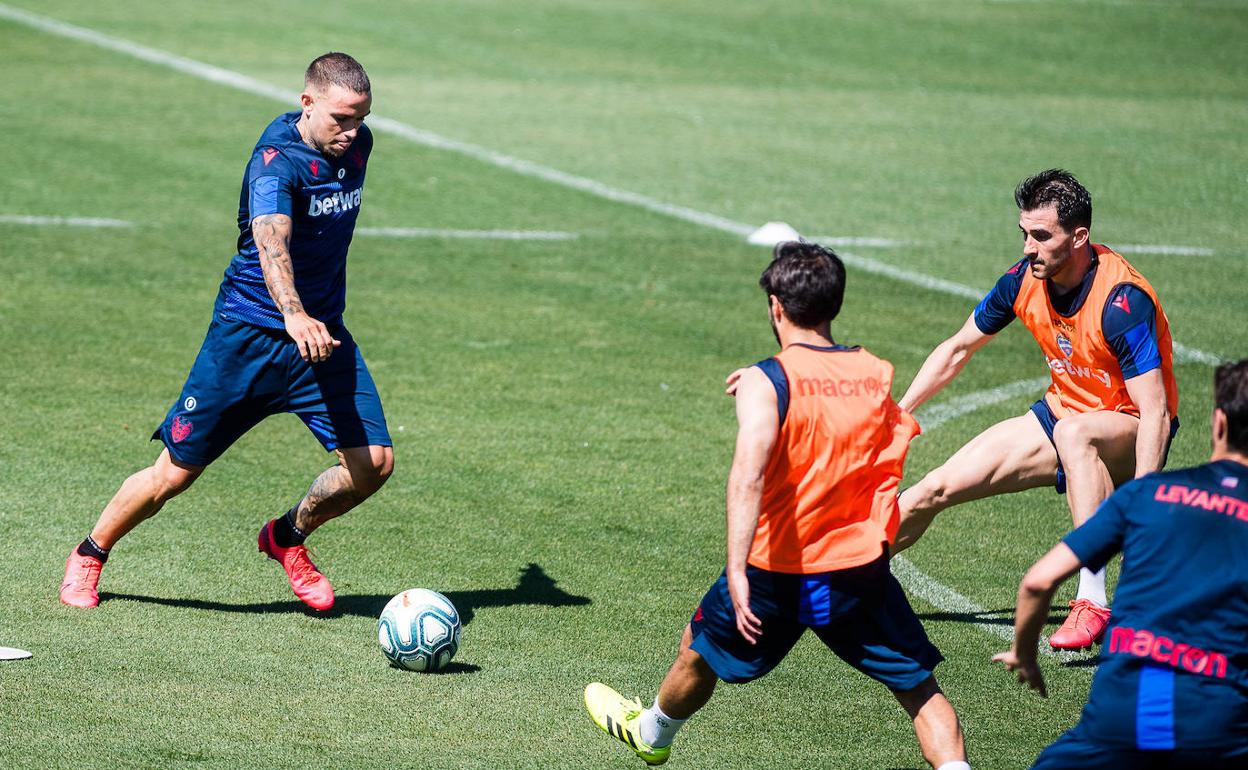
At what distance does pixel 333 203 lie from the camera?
295 inches

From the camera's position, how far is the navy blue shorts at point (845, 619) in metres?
5.52

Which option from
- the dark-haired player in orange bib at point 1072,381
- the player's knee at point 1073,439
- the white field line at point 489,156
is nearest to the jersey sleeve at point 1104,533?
the dark-haired player in orange bib at point 1072,381

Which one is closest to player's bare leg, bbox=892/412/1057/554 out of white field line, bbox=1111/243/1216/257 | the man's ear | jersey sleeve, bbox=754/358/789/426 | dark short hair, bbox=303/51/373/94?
the man's ear

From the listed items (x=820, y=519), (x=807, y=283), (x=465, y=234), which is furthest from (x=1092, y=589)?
(x=465, y=234)

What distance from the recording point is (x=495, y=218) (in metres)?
17.5

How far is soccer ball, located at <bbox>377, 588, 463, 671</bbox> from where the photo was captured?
22.8 feet

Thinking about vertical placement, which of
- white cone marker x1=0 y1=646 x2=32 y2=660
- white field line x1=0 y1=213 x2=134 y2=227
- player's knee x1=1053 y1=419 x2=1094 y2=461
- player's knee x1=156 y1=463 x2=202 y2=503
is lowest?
Result: white field line x1=0 y1=213 x2=134 y2=227

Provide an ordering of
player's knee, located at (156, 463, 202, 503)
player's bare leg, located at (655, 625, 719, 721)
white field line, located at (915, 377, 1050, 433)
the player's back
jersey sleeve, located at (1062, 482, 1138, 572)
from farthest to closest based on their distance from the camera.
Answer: white field line, located at (915, 377, 1050, 433) < player's knee, located at (156, 463, 202, 503) < player's bare leg, located at (655, 625, 719, 721) < jersey sleeve, located at (1062, 482, 1138, 572) < the player's back

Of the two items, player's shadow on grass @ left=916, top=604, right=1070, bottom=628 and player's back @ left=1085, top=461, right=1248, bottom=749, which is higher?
player's back @ left=1085, top=461, right=1248, bottom=749

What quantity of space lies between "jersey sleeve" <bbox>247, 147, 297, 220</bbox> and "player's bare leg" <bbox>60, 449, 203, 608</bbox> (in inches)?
48.8

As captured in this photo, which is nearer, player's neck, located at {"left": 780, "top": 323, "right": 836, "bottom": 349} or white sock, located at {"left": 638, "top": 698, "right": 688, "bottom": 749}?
player's neck, located at {"left": 780, "top": 323, "right": 836, "bottom": 349}

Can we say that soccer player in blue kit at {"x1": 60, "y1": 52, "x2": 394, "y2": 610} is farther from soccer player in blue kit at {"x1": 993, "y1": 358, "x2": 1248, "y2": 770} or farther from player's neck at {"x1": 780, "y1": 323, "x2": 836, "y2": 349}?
soccer player in blue kit at {"x1": 993, "y1": 358, "x2": 1248, "y2": 770}

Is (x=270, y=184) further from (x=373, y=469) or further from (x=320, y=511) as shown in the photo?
(x=320, y=511)

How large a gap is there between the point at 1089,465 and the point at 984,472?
0.51 metres
